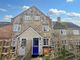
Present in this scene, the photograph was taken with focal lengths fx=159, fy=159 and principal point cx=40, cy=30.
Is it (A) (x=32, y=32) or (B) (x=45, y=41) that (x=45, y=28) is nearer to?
(B) (x=45, y=41)

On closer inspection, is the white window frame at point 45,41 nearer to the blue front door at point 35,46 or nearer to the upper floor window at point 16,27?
the blue front door at point 35,46

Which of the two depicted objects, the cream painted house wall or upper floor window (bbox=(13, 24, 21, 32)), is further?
upper floor window (bbox=(13, 24, 21, 32))

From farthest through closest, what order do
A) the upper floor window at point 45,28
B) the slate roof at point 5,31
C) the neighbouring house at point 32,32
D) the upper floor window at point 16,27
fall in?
the upper floor window at point 45,28 → the upper floor window at point 16,27 → the slate roof at point 5,31 → the neighbouring house at point 32,32

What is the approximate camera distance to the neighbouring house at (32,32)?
84.9 ft

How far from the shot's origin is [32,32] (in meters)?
26.8

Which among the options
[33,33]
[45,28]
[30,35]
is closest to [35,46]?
[30,35]

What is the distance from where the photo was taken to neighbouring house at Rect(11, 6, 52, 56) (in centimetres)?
2588

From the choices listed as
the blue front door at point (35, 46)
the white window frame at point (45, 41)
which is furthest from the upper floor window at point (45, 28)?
the blue front door at point (35, 46)

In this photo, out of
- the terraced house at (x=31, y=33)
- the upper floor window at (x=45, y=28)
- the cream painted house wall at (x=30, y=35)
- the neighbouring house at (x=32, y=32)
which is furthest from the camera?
the upper floor window at (x=45, y=28)

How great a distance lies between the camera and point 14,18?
94.8 ft

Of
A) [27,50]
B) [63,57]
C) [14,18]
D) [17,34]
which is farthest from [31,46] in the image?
[63,57]

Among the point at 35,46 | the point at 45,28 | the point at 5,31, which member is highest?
the point at 45,28

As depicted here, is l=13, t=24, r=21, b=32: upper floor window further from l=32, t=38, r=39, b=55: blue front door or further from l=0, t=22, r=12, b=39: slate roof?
l=32, t=38, r=39, b=55: blue front door

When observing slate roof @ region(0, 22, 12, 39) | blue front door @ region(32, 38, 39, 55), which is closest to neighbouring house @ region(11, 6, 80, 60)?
blue front door @ region(32, 38, 39, 55)
